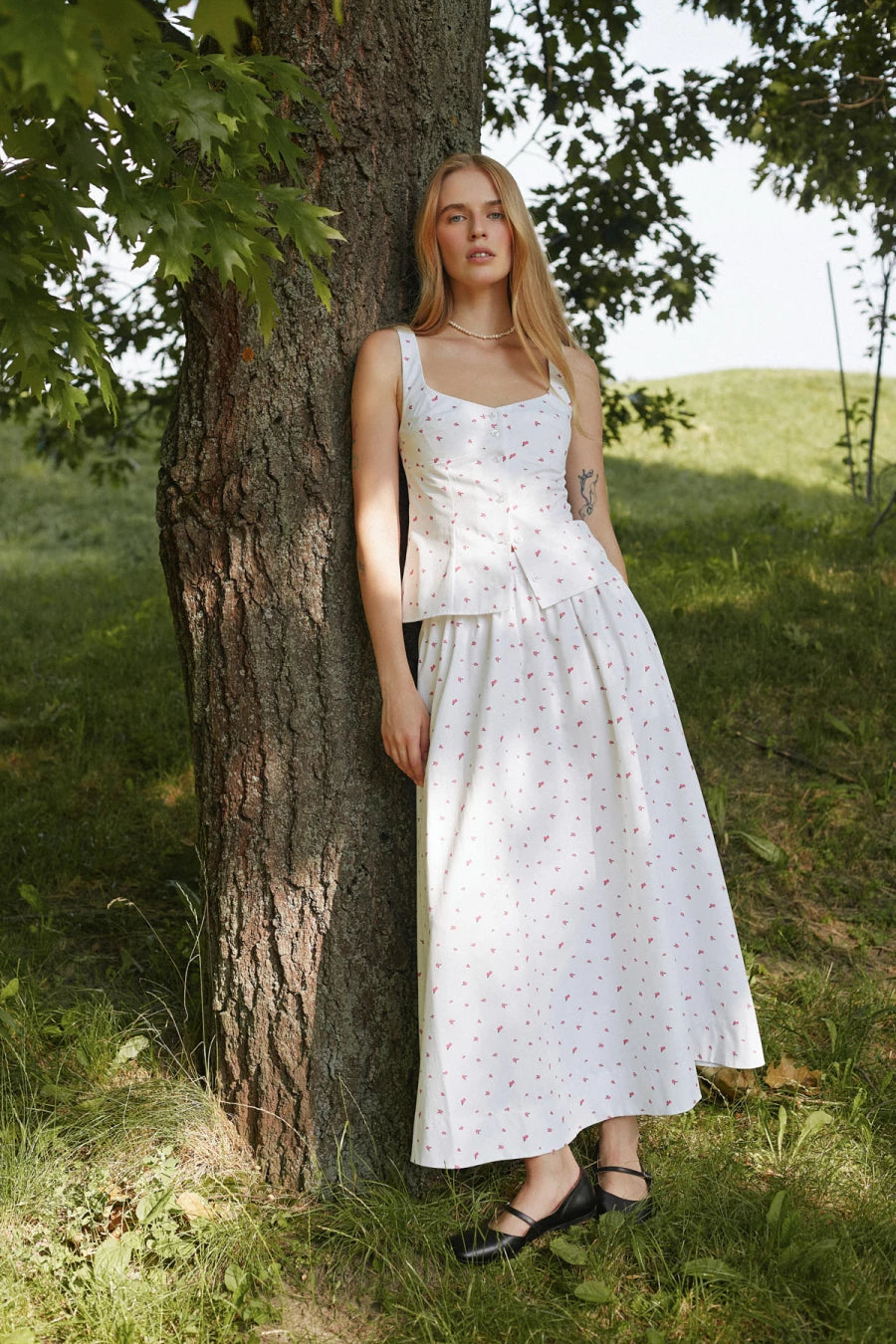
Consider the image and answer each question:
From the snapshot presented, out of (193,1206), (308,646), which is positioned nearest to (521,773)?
(308,646)

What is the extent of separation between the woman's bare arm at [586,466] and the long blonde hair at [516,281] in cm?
6

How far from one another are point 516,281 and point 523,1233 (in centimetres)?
221

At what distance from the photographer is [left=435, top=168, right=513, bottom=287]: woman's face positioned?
255cm

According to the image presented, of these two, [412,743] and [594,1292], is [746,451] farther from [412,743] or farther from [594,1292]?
[594,1292]

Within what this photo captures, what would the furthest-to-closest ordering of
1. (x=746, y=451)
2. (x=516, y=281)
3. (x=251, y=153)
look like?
(x=746, y=451) < (x=516, y=281) < (x=251, y=153)

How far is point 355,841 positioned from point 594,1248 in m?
1.03

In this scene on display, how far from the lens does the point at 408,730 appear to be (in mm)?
2463

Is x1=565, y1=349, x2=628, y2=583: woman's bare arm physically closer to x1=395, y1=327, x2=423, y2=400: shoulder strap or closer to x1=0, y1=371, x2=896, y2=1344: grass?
x1=395, y1=327, x2=423, y2=400: shoulder strap

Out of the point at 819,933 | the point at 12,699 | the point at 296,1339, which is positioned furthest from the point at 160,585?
the point at 296,1339

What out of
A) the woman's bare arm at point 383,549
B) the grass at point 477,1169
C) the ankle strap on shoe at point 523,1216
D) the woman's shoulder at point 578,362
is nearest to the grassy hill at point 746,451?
the grass at point 477,1169

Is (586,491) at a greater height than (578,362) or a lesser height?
lesser

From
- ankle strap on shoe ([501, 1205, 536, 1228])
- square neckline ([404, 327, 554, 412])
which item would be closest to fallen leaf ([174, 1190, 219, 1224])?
ankle strap on shoe ([501, 1205, 536, 1228])

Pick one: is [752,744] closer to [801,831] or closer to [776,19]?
[801,831]

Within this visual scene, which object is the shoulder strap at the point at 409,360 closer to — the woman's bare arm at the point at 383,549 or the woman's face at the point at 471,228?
the woman's bare arm at the point at 383,549
